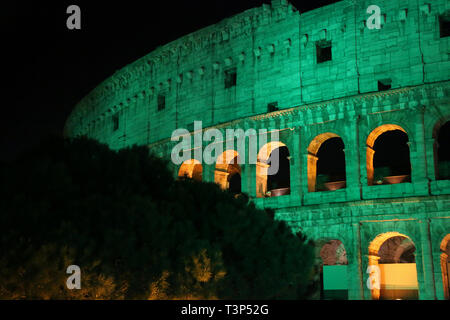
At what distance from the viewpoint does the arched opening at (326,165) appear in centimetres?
2348

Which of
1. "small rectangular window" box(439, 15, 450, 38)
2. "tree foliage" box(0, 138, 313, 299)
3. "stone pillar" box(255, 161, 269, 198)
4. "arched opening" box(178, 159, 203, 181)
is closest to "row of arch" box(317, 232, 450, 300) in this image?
"stone pillar" box(255, 161, 269, 198)

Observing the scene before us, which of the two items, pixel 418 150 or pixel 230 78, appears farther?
pixel 230 78

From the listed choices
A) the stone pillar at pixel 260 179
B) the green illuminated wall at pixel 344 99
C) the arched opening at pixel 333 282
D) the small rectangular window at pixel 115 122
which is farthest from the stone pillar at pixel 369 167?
the small rectangular window at pixel 115 122

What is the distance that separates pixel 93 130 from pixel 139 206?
2375 cm

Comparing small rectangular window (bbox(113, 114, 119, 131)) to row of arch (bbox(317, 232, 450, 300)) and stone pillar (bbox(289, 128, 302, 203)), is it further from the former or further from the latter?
row of arch (bbox(317, 232, 450, 300))

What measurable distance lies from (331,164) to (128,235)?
70.2ft

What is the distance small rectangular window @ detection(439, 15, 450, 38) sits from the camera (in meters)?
21.6

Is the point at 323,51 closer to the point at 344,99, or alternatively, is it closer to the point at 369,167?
the point at 344,99

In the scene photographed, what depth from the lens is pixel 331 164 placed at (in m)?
32.8

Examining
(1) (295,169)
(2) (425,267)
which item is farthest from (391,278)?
(1) (295,169)

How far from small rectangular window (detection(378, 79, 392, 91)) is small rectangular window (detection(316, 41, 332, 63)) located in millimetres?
2515

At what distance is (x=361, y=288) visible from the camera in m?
21.4
